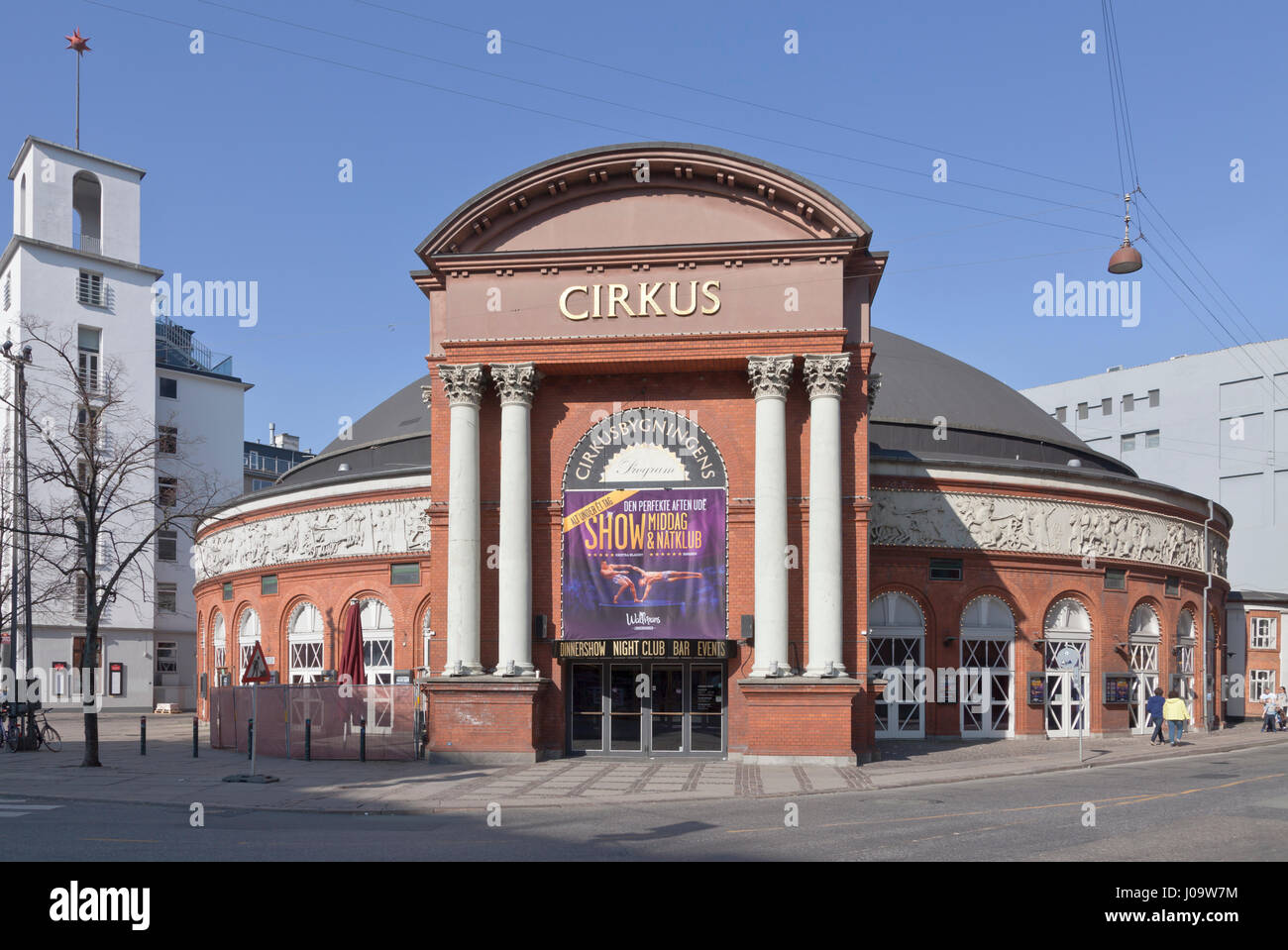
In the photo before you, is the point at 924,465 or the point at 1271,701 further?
the point at 1271,701

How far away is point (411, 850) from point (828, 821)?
6465mm

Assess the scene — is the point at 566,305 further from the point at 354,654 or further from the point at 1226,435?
the point at 1226,435

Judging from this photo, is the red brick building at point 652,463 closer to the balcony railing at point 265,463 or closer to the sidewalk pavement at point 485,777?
the sidewalk pavement at point 485,777

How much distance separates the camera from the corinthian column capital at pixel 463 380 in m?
29.0

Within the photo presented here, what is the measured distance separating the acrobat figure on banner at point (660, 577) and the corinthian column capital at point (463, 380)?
6041 mm

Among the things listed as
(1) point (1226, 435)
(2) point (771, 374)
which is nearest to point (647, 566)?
(2) point (771, 374)

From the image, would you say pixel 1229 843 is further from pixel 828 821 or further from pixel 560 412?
pixel 560 412

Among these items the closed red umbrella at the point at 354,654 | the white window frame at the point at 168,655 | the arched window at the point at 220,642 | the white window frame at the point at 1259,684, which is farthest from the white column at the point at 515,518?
the white window frame at the point at 168,655

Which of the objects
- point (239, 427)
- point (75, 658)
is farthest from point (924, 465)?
point (239, 427)

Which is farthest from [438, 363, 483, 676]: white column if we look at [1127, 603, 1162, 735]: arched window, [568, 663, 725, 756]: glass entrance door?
[1127, 603, 1162, 735]: arched window

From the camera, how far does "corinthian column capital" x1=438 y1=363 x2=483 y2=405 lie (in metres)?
29.0

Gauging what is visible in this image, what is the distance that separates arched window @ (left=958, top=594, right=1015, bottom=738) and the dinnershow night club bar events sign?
1142cm

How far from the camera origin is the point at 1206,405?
8031 cm
